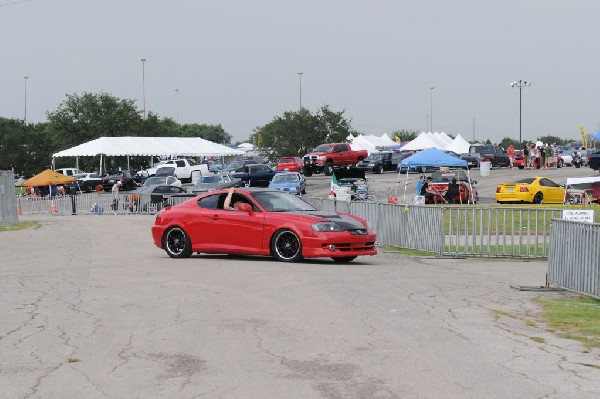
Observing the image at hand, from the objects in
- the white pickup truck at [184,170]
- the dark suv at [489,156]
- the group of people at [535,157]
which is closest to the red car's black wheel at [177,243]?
the white pickup truck at [184,170]

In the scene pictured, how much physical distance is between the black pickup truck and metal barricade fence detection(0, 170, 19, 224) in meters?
19.7

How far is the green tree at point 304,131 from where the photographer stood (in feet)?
316

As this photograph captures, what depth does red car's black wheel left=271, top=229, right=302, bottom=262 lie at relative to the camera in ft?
60.4

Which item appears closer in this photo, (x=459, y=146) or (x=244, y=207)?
(x=244, y=207)

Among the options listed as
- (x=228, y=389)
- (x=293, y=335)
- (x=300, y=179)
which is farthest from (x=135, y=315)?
(x=300, y=179)

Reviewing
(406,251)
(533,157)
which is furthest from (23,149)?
(406,251)

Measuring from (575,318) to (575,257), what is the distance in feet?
8.27

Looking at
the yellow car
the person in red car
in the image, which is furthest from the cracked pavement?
the yellow car

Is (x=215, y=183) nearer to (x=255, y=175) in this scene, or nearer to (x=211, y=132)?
(x=255, y=175)

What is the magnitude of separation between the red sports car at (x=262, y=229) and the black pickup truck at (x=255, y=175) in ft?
116

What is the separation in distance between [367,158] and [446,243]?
5016cm

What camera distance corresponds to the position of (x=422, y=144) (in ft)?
261

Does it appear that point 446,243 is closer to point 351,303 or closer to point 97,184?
point 351,303

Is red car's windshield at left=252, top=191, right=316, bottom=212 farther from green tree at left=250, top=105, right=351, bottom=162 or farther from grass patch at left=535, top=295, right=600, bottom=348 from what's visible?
green tree at left=250, top=105, right=351, bottom=162
